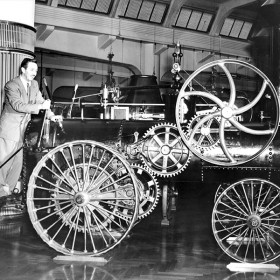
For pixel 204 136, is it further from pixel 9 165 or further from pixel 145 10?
pixel 145 10

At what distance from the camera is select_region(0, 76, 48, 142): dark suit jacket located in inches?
180

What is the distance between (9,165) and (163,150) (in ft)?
6.33

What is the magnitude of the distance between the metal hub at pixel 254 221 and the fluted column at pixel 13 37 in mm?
3850

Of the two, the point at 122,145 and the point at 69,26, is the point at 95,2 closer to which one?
the point at 69,26

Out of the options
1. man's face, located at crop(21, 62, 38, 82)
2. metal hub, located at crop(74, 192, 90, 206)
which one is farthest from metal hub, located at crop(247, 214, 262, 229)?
man's face, located at crop(21, 62, 38, 82)

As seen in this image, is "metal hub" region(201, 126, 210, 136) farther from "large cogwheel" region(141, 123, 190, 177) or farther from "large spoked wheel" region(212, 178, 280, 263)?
"large spoked wheel" region(212, 178, 280, 263)

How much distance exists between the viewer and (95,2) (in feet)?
44.2

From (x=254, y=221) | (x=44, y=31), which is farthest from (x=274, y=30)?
(x=44, y=31)

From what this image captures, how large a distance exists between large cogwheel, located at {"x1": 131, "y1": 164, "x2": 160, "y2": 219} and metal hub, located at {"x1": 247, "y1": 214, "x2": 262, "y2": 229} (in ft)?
3.63

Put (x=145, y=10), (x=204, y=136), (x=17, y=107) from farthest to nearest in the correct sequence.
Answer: (x=145, y=10), (x=17, y=107), (x=204, y=136)

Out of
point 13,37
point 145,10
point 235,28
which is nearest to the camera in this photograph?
point 13,37

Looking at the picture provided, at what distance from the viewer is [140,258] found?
4281 mm

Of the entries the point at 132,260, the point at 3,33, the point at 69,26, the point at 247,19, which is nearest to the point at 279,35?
the point at 132,260

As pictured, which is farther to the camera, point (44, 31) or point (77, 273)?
point (44, 31)
